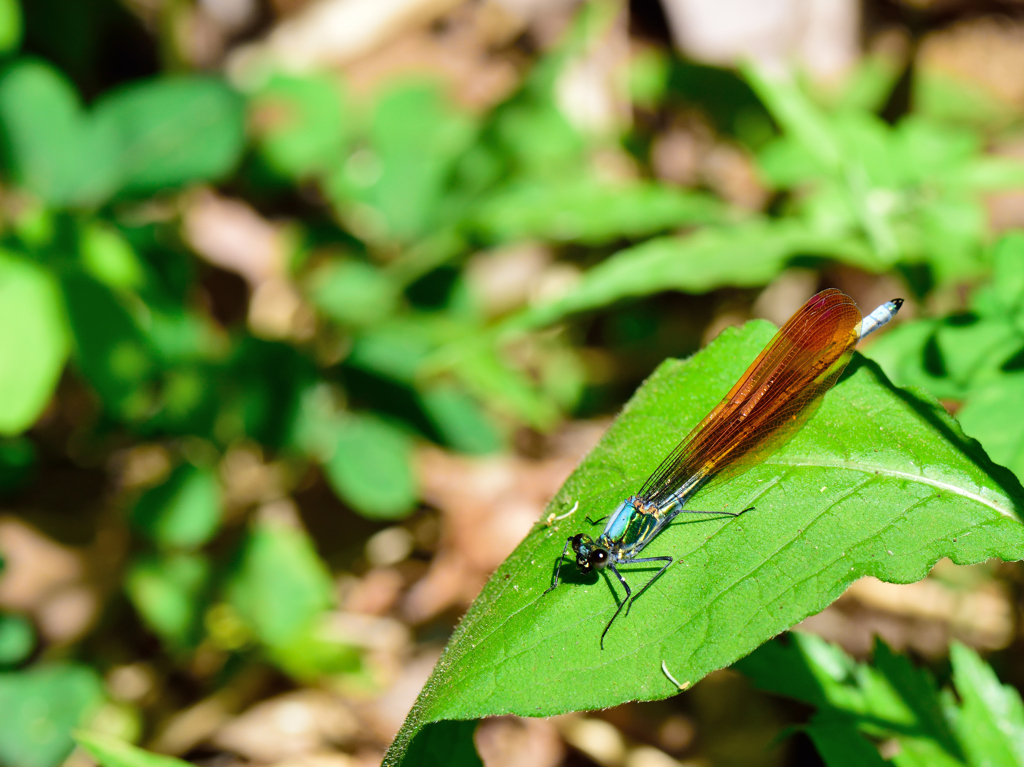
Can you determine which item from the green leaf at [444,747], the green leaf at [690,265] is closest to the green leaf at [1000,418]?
the green leaf at [690,265]

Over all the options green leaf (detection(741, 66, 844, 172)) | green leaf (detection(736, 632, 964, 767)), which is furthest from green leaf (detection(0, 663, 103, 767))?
green leaf (detection(741, 66, 844, 172))

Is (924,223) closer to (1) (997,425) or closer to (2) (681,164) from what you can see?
(1) (997,425)

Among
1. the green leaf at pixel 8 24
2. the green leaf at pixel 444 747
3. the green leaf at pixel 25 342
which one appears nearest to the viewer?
the green leaf at pixel 444 747

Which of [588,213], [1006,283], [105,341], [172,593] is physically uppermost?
[105,341]

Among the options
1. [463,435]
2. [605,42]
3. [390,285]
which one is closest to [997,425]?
[463,435]

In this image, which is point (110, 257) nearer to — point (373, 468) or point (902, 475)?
point (373, 468)

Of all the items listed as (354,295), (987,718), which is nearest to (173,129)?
(354,295)

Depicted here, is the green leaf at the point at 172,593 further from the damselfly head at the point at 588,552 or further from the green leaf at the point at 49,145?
the damselfly head at the point at 588,552

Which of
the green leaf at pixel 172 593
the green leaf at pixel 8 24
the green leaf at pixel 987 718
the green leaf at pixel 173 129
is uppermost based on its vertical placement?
the green leaf at pixel 8 24
